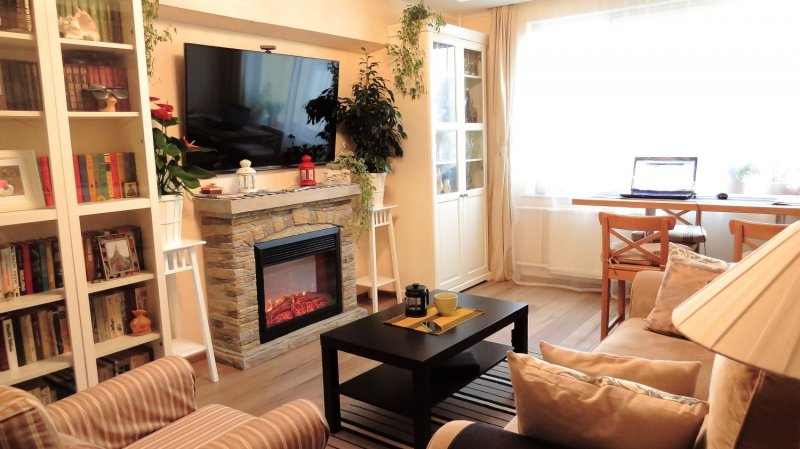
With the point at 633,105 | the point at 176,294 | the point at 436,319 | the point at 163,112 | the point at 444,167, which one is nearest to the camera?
the point at 436,319

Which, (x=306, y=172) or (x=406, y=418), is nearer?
(x=406, y=418)

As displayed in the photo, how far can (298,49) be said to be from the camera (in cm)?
421

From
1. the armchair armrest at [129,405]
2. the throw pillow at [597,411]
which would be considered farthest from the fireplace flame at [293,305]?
the throw pillow at [597,411]

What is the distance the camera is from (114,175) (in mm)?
2811

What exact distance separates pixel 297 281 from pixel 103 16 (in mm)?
2073

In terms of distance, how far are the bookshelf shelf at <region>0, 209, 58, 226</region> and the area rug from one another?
1.58 metres

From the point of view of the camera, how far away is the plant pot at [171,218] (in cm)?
301

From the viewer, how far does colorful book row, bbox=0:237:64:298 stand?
2451 millimetres

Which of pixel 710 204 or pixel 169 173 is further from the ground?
pixel 169 173

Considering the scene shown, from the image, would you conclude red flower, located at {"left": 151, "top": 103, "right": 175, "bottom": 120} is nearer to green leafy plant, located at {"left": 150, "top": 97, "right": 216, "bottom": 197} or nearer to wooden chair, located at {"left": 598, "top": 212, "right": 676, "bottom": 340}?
green leafy plant, located at {"left": 150, "top": 97, "right": 216, "bottom": 197}

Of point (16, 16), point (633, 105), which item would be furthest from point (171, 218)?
point (633, 105)

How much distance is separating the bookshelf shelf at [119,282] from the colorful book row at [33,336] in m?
0.16

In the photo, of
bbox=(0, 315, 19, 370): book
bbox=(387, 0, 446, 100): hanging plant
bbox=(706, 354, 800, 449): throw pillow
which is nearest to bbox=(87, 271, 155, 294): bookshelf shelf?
bbox=(0, 315, 19, 370): book

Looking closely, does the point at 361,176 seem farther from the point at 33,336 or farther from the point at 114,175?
the point at 33,336
